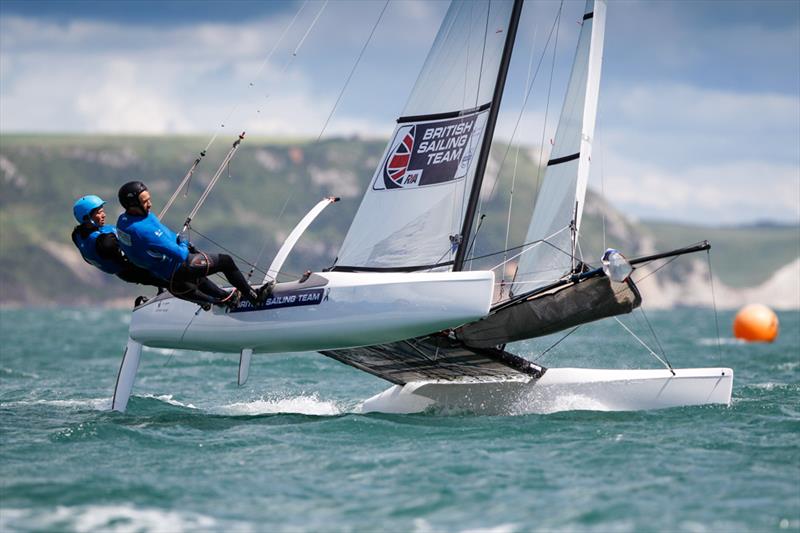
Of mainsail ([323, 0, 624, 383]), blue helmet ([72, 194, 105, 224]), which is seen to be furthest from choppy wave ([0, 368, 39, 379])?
mainsail ([323, 0, 624, 383])

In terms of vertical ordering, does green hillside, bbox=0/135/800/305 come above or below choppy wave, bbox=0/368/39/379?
above

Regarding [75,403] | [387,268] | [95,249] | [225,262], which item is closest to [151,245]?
[225,262]

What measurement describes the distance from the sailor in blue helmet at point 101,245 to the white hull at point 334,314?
2.37 ft

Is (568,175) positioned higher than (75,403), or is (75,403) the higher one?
(568,175)

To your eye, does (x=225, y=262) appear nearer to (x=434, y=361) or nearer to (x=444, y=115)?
(x=434, y=361)

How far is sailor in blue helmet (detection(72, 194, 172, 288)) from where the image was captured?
9.61m

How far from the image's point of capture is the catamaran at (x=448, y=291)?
9.37m

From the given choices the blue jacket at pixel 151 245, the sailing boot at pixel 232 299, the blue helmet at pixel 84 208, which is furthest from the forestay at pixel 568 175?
the blue helmet at pixel 84 208

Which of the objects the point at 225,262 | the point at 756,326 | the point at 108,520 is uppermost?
the point at 756,326

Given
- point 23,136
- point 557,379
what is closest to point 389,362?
point 557,379

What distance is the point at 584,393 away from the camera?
33.6 ft

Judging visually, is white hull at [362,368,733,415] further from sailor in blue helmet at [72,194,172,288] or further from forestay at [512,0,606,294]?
sailor in blue helmet at [72,194,172,288]

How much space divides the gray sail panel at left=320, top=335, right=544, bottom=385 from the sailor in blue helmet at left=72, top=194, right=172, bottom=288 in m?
1.96

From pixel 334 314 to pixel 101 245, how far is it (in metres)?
2.12
